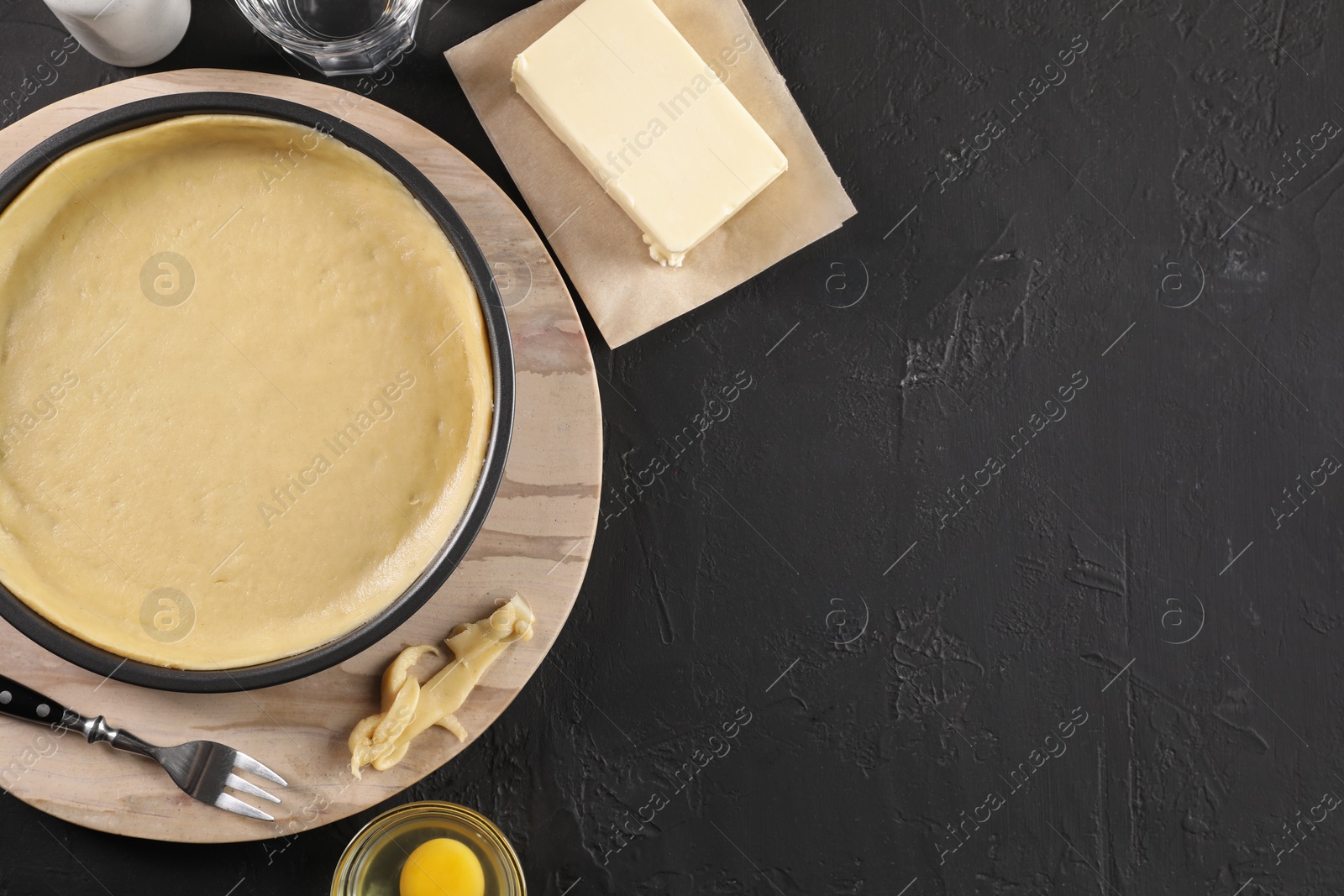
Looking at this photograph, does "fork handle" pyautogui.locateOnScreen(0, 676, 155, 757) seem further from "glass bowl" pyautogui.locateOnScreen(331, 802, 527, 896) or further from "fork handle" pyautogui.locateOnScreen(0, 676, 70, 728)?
"glass bowl" pyautogui.locateOnScreen(331, 802, 527, 896)

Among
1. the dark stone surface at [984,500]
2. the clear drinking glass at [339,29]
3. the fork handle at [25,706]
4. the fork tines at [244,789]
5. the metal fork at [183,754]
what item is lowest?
the dark stone surface at [984,500]

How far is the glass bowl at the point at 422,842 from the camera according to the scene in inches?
54.3

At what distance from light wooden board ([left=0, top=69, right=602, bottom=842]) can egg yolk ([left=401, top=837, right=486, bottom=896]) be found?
15 cm

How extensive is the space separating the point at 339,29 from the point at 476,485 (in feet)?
2.91

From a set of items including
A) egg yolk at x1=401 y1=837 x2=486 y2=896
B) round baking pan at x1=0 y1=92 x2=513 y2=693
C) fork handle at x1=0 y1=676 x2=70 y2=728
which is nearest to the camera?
round baking pan at x1=0 y1=92 x2=513 y2=693

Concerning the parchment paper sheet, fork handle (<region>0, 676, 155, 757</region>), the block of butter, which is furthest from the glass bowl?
the block of butter

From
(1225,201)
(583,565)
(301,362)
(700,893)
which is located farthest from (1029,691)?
(301,362)

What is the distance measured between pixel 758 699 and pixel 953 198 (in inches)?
37.7

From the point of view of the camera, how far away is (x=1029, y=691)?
155cm

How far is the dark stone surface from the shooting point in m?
1.51

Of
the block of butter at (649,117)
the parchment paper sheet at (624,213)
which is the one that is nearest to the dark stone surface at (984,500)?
the parchment paper sheet at (624,213)

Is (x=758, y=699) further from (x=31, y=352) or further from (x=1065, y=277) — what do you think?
(x=31, y=352)

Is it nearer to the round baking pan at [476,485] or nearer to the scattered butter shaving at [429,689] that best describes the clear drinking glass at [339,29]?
the round baking pan at [476,485]

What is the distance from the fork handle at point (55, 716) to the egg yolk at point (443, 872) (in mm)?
427
